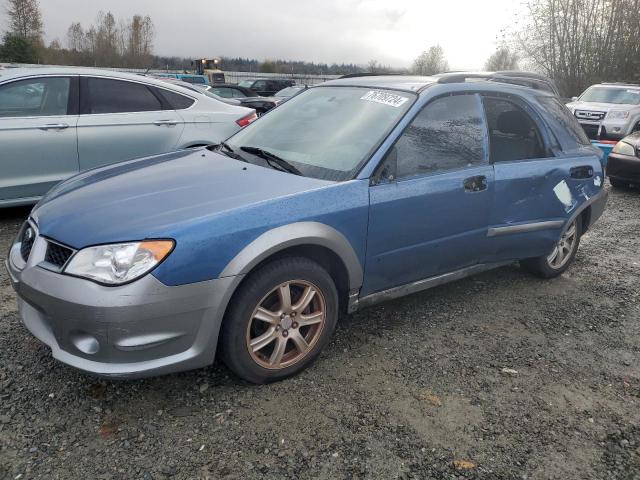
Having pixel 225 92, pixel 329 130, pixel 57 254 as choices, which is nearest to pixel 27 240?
pixel 57 254

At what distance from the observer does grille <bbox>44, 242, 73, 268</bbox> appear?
245cm

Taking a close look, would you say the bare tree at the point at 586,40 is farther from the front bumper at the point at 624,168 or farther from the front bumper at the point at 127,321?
the front bumper at the point at 127,321

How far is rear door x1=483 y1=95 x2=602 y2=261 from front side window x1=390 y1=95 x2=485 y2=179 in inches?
6.0

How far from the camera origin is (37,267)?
2508mm

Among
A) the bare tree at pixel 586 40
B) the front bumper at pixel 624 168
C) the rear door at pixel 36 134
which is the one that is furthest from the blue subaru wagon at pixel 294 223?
the bare tree at pixel 586 40

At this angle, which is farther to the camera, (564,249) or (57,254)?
(564,249)

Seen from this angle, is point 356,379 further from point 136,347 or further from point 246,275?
point 136,347

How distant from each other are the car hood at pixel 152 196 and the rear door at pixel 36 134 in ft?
7.40

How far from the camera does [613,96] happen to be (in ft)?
48.3

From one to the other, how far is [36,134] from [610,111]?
13.6 metres

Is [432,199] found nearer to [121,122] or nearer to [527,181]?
[527,181]

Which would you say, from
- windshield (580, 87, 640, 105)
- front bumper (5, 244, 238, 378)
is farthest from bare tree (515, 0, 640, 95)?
front bumper (5, 244, 238, 378)

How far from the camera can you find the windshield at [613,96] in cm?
1434

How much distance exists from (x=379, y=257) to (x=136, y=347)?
1.45 m
